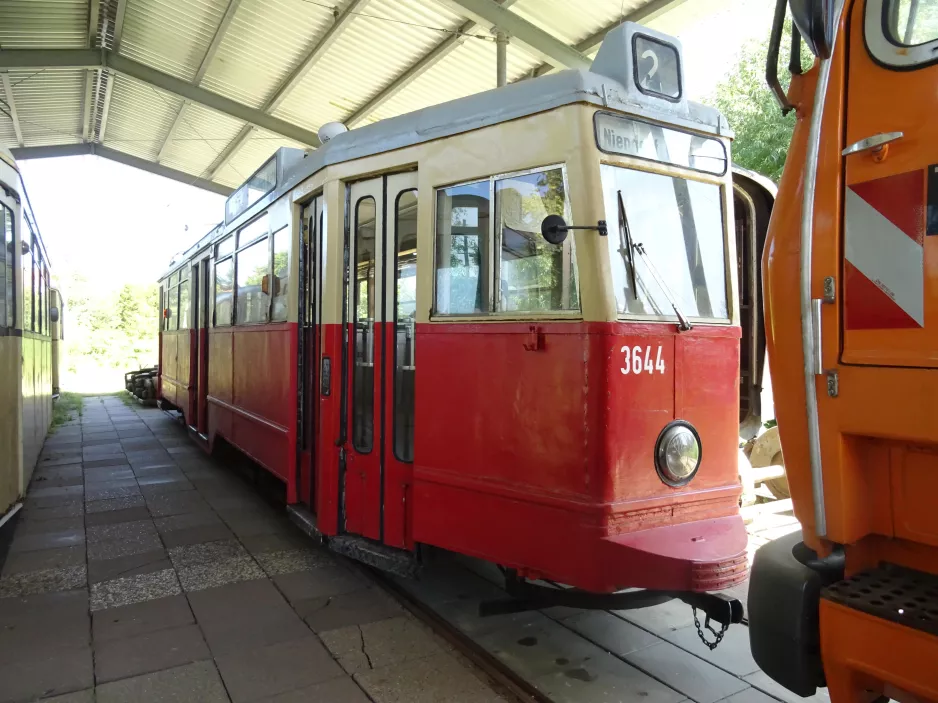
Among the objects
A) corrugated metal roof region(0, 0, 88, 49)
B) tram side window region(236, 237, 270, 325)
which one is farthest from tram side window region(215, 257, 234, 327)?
corrugated metal roof region(0, 0, 88, 49)

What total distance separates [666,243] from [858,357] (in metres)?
1.66

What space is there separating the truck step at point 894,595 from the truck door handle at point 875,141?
48.6 inches

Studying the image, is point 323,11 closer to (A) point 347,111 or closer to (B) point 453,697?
(A) point 347,111

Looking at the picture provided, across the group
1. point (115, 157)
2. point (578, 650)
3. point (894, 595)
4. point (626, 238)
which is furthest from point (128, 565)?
point (115, 157)

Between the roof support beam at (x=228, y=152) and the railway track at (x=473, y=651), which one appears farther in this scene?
the roof support beam at (x=228, y=152)

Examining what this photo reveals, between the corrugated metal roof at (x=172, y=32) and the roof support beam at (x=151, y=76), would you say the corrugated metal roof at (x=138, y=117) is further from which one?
the corrugated metal roof at (x=172, y=32)

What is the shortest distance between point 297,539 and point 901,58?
16.7 ft

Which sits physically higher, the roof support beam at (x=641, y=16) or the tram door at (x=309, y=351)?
the roof support beam at (x=641, y=16)

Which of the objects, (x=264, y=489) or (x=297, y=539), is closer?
(x=297, y=539)

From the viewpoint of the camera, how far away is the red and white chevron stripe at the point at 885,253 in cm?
181

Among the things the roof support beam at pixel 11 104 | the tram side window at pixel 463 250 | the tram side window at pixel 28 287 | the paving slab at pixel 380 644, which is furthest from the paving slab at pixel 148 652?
the roof support beam at pixel 11 104

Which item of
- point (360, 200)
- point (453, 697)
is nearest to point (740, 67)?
point (360, 200)

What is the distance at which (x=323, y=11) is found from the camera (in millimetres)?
9977

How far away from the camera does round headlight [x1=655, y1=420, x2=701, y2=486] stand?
3262mm
